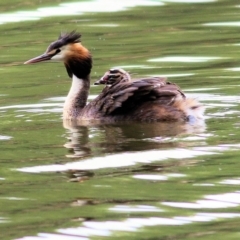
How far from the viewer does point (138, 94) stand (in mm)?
10734

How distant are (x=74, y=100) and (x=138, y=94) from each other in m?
1.28

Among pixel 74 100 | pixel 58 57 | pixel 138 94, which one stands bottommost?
pixel 74 100

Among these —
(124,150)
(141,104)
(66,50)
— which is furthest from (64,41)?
(124,150)

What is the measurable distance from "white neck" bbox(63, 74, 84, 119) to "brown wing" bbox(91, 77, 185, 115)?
0.61 metres

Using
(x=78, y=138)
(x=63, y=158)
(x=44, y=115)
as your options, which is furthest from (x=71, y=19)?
(x=63, y=158)

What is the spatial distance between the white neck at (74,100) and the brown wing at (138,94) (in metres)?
0.61

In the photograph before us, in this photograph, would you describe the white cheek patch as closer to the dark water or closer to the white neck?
the white neck

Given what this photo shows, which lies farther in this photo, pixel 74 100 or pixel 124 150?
pixel 74 100

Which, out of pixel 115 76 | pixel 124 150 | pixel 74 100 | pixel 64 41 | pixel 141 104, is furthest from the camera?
pixel 64 41

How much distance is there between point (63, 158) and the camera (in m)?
9.05

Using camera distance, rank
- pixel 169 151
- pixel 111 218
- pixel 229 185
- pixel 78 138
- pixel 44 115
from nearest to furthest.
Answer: pixel 111 218 → pixel 229 185 → pixel 169 151 → pixel 78 138 → pixel 44 115

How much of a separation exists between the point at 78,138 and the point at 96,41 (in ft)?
21.2

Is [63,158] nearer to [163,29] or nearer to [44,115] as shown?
[44,115]

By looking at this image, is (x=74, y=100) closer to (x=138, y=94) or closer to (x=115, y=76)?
(x=115, y=76)
